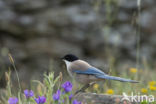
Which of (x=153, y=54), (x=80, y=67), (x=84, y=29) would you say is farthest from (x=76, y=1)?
(x=80, y=67)

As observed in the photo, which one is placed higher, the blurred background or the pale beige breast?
the pale beige breast

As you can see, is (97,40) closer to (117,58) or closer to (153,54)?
(117,58)

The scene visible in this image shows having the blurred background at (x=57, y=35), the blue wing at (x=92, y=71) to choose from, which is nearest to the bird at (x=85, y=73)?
the blue wing at (x=92, y=71)

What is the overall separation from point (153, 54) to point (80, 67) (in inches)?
245

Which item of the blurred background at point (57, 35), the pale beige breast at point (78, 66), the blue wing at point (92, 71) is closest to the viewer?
the blue wing at point (92, 71)

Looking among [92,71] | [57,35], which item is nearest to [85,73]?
[92,71]

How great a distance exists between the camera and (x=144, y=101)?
3.50 metres

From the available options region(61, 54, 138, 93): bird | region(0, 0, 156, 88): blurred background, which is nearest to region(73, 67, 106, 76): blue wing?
region(61, 54, 138, 93): bird

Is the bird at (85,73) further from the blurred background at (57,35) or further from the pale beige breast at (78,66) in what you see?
the blurred background at (57,35)

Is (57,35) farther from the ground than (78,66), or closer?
closer

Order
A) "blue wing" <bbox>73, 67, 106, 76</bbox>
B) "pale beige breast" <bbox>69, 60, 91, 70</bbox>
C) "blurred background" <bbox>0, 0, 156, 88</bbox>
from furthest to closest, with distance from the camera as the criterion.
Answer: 1. "blurred background" <bbox>0, 0, 156, 88</bbox>
2. "pale beige breast" <bbox>69, 60, 91, 70</bbox>
3. "blue wing" <bbox>73, 67, 106, 76</bbox>

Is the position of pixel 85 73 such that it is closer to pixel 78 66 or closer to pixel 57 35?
pixel 78 66

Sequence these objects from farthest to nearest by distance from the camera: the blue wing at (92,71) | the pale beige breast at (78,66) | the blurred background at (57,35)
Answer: the blurred background at (57,35), the pale beige breast at (78,66), the blue wing at (92,71)

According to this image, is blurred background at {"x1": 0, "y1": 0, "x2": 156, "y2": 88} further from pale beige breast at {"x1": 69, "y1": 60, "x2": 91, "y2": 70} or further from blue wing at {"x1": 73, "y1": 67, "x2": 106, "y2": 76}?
blue wing at {"x1": 73, "y1": 67, "x2": 106, "y2": 76}
